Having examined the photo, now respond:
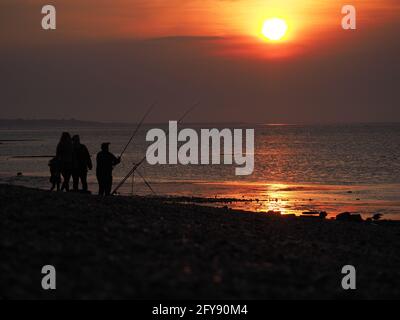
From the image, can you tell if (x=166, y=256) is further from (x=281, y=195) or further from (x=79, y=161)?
(x=281, y=195)

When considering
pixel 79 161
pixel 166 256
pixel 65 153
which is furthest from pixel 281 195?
pixel 166 256

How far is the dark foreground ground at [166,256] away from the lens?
27.7 ft

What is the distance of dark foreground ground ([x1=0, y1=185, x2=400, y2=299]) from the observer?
8438mm

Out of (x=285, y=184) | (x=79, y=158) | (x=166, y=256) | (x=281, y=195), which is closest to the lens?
(x=166, y=256)

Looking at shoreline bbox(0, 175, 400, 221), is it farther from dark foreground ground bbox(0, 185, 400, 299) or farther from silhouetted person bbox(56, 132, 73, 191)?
dark foreground ground bbox(0, 185, 400, 299)

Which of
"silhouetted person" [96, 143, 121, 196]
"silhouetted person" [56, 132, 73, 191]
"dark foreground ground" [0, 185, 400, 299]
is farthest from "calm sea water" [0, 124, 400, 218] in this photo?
"dark foreground ground" [0, 185, 400, 299]

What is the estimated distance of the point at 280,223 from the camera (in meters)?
17.3

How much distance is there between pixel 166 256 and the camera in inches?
392

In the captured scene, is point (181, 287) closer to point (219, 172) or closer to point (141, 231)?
point (141, 231)

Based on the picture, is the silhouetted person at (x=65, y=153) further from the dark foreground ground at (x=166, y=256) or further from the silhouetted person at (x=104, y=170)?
the dark foreground ground at (x=166, y=256)

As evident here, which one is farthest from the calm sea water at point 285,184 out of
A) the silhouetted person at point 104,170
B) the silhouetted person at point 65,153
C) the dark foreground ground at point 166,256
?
the dark foreground ground at point 166,256
